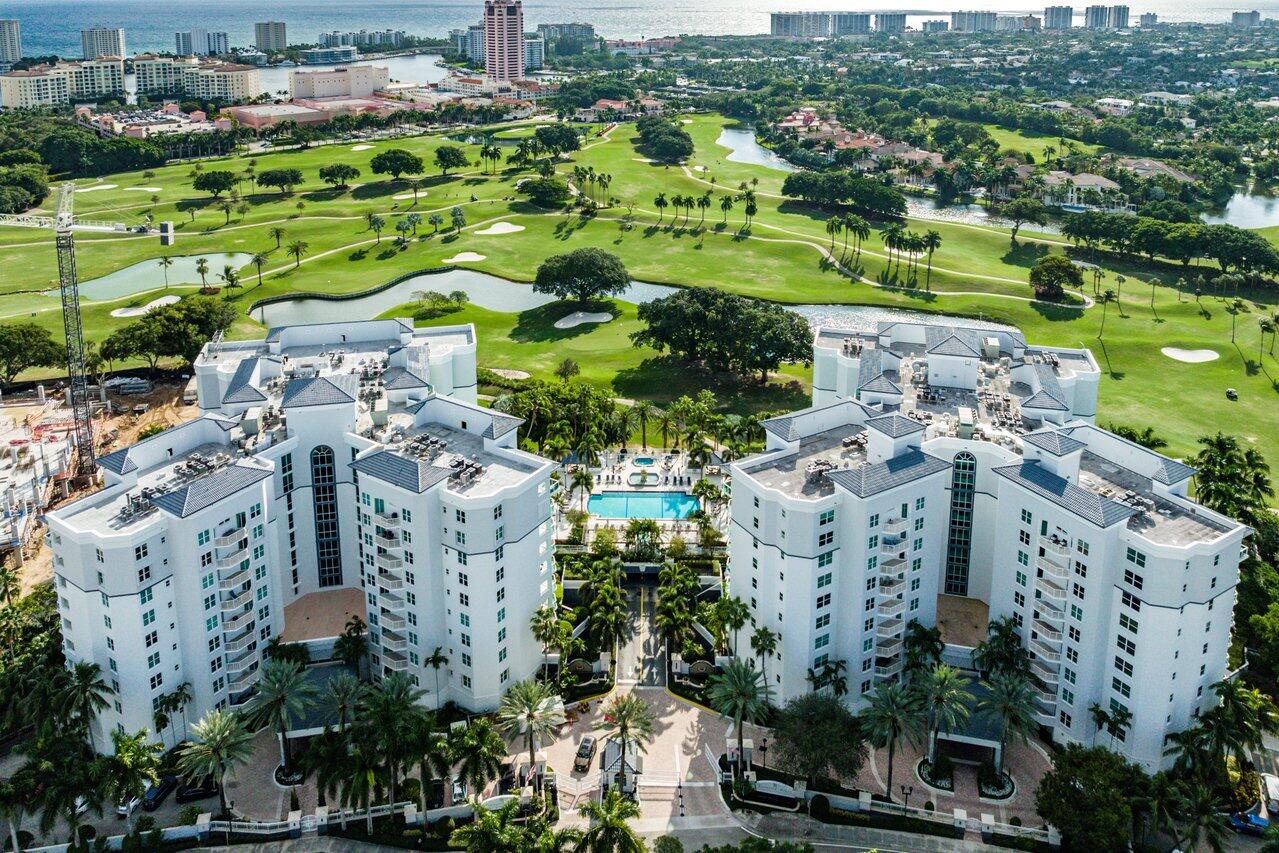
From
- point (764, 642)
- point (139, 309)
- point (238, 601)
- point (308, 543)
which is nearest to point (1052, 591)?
point (764, 642)

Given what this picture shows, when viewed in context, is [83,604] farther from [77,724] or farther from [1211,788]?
[1211,788]

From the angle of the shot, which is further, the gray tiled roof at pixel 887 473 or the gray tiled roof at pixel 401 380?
the gray tiled roof at pixel 401 380

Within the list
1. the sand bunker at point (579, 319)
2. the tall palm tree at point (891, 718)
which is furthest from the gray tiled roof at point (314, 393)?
the sand bunker at point (579, 319)

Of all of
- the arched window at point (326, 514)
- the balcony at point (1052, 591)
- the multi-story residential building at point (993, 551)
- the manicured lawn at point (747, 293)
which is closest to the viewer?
the multi-story residential building at point (993, 551)

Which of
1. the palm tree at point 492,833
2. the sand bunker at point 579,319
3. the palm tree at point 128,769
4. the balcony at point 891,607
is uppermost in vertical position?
the sand bunker at point 579,319

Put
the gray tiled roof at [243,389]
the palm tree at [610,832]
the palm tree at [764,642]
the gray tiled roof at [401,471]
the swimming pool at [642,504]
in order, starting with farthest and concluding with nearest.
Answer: the swimming pool at [642,504], the gray tiled roof at [243,389], the palm tree at [764,642], the gray tiled roof at [401,471], the palm tree at [610,832]

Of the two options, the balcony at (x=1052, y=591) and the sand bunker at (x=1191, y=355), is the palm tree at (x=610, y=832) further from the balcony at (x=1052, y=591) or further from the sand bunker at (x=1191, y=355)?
the sand bunker at (x=1191, y=355)

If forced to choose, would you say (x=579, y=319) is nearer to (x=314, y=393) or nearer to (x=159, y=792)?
(x=314, y=393)
